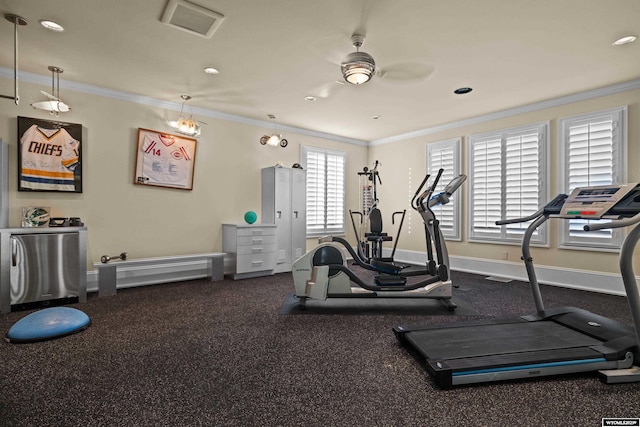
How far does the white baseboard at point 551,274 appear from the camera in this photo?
4234 mm

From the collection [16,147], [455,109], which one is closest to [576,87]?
[455,109]

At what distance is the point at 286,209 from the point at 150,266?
2.27 metres

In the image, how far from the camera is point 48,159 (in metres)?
3.99

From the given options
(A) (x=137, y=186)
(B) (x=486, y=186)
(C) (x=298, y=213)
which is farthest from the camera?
(C) (x=298, y=213)

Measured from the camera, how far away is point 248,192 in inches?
227

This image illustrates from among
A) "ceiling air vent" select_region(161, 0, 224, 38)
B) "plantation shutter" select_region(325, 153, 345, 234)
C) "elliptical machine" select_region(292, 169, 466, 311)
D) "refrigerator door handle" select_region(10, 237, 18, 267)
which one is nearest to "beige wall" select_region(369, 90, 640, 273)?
"plantation shutter" select_region(325, 153, 345, 234)

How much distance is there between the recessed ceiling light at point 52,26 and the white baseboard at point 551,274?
5986 millimetres

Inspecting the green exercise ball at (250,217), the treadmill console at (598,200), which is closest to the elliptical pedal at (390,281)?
the treadmill console at (598,200)

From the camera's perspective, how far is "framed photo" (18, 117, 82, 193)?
385cm

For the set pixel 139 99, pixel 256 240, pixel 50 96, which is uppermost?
pixel 139 99

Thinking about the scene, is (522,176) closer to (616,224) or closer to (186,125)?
(616,224)

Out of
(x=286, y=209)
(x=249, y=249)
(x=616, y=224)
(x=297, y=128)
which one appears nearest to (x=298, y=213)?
(x=286, y=209)

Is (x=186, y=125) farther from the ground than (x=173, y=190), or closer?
farther from the ground

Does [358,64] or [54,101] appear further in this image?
[54,101]
